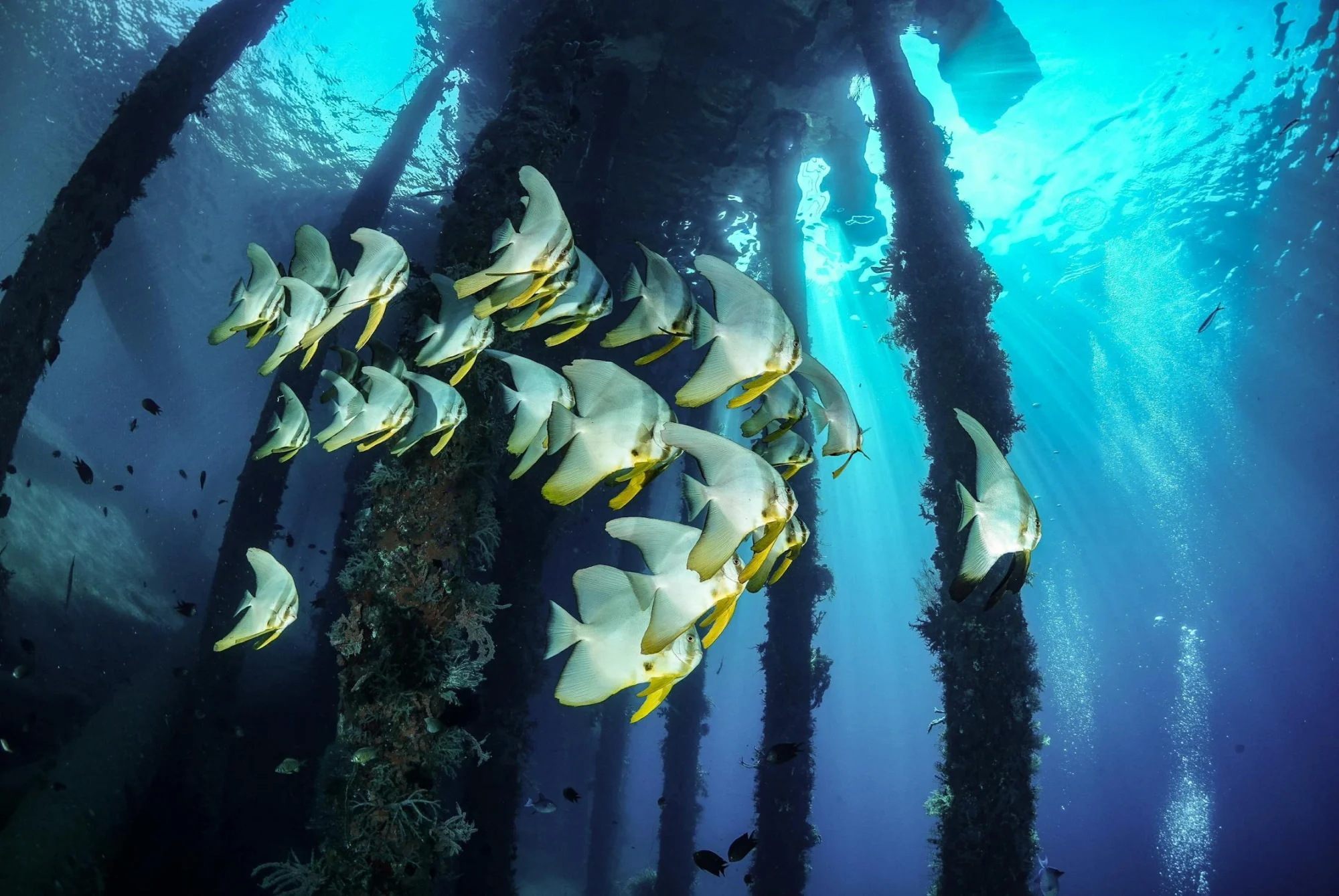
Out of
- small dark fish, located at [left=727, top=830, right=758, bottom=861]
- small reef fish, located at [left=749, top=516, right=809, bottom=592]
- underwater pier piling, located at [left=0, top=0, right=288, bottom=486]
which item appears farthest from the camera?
small dark fish, located at [left=727, top=830, right=758, bottom=861]

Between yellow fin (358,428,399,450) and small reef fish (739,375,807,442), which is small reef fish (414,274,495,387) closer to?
yellow fin (358,428,399,450)

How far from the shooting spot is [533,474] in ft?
29.5

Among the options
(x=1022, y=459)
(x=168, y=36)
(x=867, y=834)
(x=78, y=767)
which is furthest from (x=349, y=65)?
(x=867, y=834)

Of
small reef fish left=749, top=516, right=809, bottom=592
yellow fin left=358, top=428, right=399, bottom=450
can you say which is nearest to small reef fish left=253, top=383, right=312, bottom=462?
yellow fin left=358, top=428, right=399, bottom=450

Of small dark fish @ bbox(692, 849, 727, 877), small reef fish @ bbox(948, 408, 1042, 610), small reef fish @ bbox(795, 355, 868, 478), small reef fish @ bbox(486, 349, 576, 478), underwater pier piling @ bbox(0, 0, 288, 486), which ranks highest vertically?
underwater pier piling @ bbox(0, 0, 288, 486)

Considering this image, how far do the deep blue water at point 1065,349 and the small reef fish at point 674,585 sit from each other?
18.0 feet

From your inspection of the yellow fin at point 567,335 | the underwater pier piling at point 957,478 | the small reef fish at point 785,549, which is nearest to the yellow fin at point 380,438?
the yellow fin at point 567,335

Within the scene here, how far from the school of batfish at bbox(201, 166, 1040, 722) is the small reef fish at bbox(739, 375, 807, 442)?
0.04 feet

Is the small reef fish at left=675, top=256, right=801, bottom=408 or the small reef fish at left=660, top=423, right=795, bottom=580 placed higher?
the small reef fish at left=675, top=256, right=801, bottom=408

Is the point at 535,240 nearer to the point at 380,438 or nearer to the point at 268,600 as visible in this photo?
the point at 380,438

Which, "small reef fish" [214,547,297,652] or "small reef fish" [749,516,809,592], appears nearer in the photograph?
"small reef fish" [749,516,809,592]

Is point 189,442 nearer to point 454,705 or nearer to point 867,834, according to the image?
point 454,705

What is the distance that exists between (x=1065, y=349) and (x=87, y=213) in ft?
115

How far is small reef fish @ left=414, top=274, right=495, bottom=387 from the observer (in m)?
2.96
